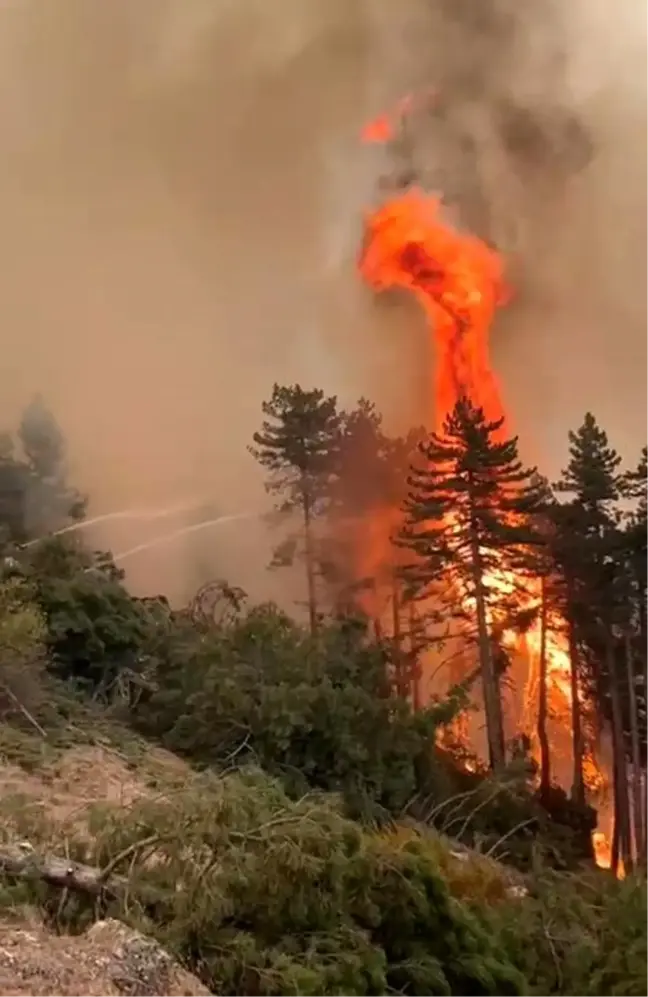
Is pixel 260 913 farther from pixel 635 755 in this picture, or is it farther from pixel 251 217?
pixel 251 217

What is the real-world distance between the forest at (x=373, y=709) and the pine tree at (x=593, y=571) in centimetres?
3

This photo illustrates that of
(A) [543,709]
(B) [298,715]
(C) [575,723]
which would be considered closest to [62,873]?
(B) [298,715]

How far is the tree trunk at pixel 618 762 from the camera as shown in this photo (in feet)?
37.6

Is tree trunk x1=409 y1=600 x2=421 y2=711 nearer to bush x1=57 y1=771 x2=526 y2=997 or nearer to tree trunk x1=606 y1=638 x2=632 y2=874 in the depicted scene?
tree trunk x1=606 y1=638 x2=632 y2=874

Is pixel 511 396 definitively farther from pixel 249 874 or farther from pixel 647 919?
pixel 249 874

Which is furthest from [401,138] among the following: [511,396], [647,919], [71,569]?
[647,919]

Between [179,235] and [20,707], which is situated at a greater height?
[179,235]

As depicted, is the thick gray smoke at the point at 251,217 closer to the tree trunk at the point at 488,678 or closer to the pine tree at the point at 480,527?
the pine tree at the point at 480,527

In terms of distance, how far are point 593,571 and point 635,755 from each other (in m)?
2.30

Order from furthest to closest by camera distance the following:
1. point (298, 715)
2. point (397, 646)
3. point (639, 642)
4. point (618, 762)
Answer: point (397, 646) → point (618, 762) → point (639, 642) → point (298, 715)

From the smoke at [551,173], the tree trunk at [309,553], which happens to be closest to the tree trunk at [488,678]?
the tree trunk at [309,553]

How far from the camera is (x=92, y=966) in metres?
3.45

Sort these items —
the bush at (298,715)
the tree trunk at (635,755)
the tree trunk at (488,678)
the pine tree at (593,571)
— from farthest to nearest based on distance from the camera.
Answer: the pine tree at (593,571), the tree trunk at (635,755), the tree trunk at (488,678), the bush at (298,715)

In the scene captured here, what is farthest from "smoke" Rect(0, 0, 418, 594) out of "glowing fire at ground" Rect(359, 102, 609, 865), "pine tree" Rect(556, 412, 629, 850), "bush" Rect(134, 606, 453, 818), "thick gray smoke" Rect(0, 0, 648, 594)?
"bush" Rect(134, 606, 453, 818)
